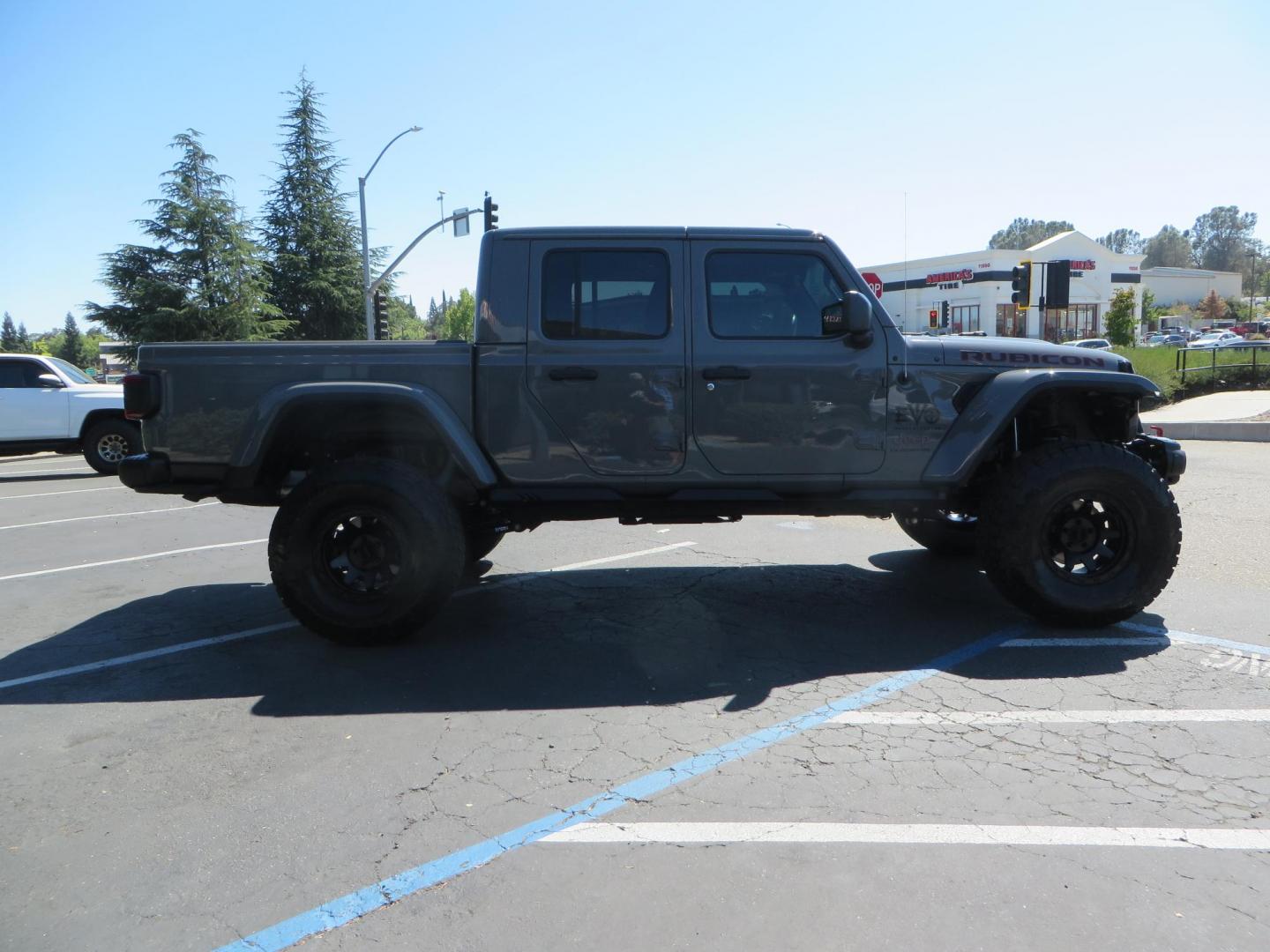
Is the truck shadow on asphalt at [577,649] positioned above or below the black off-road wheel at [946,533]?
below

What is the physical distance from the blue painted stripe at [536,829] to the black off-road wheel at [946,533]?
2.55 meters

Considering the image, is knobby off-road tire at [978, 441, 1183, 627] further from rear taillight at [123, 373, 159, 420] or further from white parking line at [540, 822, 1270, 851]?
rear taillight at [123, 373, 159, 420]

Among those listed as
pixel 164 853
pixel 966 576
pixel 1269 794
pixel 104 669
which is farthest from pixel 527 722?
pixel 966 576

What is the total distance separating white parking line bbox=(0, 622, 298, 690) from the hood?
407 centimetres

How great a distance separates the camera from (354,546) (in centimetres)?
512

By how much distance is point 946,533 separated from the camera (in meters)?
6.86

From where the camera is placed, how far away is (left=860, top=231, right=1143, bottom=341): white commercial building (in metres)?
56.2

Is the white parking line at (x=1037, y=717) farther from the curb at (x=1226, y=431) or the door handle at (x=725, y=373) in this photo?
the curb at (x=1226, y=431)

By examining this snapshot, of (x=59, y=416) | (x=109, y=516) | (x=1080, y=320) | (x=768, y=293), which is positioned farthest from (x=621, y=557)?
(x=1080, y=320)

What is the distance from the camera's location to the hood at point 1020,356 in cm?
516

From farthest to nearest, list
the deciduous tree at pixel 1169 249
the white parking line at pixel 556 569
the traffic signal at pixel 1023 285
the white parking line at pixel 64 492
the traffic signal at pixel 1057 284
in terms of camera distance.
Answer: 1. the deciduous tree at pixel 1169 249
2. the traffic signal at pixel 1023 285
3. the traffic signal at pixel 1057 284
4. the white parking line at pixel 64 492
5. the white parking line at pixel 556 569

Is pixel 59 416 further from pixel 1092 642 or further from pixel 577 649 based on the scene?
pixel 1092 642

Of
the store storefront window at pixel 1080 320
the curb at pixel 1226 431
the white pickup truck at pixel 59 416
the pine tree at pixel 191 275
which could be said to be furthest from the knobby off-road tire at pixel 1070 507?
the store storefront window at pixel 1080 320

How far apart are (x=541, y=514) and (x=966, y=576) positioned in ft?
10.0
